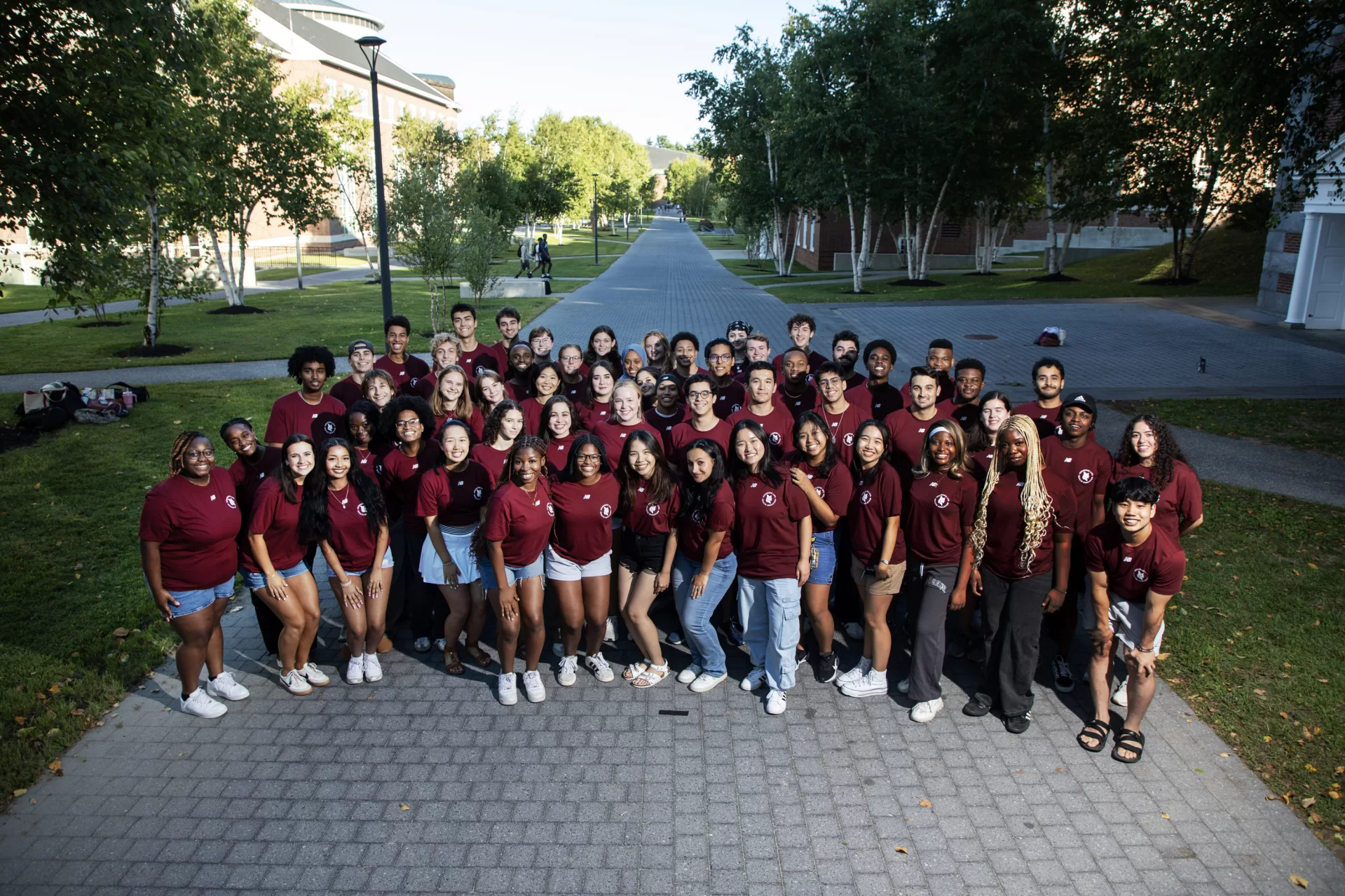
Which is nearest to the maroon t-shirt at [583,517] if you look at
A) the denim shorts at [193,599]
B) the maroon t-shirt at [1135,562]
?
the denim shorts at [193,599]

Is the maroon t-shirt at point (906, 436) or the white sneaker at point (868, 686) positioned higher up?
the maroon t-shirt at point (906, 436)

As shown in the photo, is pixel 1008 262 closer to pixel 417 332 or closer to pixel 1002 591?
pixel 417 332

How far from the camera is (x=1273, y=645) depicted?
618cm

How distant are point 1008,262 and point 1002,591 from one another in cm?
4168

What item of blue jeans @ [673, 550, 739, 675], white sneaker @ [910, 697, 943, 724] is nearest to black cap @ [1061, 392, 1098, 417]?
white sneaker @ [910, 697, 943, 724]

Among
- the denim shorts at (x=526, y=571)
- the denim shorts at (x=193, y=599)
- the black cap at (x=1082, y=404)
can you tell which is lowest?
the denim shorts at (x=193, y=599)

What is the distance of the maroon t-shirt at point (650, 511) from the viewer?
18.4 ft

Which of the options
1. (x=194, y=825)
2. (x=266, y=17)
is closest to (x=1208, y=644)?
(x=194, y=825)

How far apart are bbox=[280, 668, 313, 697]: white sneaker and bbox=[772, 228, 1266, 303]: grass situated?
24228 mm

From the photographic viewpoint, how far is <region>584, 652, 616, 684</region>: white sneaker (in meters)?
5.89

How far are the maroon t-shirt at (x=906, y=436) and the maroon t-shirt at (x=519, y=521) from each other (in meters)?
2.50

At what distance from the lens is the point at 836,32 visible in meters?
26.3

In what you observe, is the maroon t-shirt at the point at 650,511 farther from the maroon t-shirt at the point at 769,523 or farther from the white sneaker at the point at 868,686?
the white sneaker at the point at 868,686

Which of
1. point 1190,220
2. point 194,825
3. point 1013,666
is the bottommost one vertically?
point 194,825
